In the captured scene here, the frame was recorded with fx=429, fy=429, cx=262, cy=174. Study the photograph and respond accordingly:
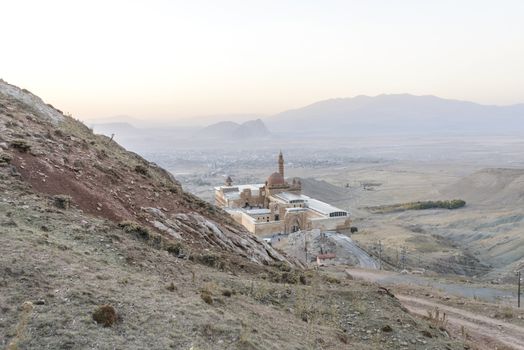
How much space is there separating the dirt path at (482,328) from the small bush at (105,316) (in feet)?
39.9

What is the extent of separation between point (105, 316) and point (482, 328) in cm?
1608

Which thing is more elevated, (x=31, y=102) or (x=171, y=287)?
(x=31, y=102)

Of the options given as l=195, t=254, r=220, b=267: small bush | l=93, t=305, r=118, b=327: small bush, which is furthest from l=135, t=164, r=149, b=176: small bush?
l=93, t=305, r=118, b=327: small bush

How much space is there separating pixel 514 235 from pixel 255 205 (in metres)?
35.6

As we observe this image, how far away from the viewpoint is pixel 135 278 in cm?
1073

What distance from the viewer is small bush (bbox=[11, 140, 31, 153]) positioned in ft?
54.2

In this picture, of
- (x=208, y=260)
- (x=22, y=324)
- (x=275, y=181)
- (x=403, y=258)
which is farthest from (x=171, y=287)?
(x=275, y=181)

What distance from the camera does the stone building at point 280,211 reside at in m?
54.8

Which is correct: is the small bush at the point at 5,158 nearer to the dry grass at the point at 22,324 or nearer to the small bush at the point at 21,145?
the small bush at the point at 21,145

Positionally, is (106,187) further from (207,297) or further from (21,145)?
(207,297)

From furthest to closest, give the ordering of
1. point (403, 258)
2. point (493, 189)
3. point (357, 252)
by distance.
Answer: point (493, 189) < point (403, 258) < point (357, 252)

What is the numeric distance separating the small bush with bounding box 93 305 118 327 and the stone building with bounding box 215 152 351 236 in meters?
45.8

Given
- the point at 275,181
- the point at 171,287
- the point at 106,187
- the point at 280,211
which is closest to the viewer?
the point at 171,287

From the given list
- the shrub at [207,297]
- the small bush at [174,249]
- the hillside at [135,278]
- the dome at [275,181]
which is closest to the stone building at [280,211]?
the dome at [275,181]
